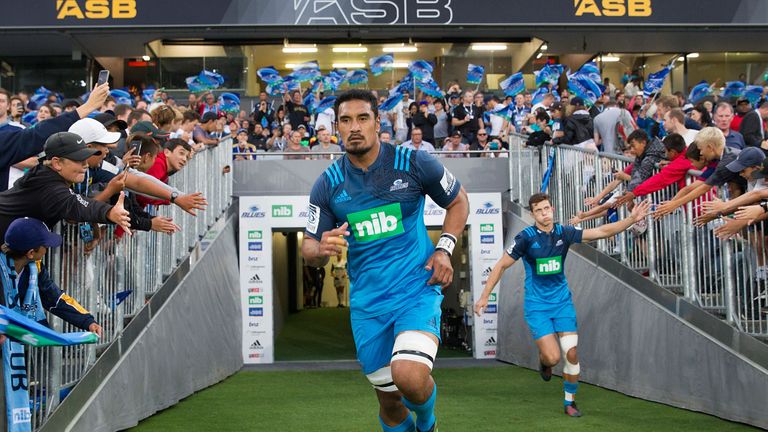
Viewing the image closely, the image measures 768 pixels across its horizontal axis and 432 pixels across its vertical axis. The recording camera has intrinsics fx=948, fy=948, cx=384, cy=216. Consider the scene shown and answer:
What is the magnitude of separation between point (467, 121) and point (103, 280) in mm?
12673

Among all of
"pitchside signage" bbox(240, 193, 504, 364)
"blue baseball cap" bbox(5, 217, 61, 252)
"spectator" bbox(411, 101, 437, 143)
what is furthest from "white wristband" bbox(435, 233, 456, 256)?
"spectator" bbox(411, 101, 437, 143)

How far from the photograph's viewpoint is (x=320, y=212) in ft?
20.5

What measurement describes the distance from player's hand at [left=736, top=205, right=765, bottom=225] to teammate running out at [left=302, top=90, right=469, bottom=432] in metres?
2.85

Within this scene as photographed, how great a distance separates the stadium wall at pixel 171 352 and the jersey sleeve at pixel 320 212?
2.47 meters

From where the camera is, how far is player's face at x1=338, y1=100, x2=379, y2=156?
6195 millimetres

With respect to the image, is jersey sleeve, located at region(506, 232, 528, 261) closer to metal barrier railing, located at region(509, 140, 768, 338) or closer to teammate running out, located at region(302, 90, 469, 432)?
metal barrier railing, located at region(509, 140, 768, 338)

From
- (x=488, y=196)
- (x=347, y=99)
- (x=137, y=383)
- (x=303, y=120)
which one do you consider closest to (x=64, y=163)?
(x=347, y=99)

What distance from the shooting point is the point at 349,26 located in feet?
85.0

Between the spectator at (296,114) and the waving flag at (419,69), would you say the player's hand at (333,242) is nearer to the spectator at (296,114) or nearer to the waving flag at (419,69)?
the spectator at (296,114)

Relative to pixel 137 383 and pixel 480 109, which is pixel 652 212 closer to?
pixel 137 383

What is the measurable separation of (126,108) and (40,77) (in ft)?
68.7

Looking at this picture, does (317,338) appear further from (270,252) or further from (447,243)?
(447,243)

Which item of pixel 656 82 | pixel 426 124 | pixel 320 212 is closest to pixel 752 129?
pixel 656 82

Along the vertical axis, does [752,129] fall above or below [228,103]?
below
